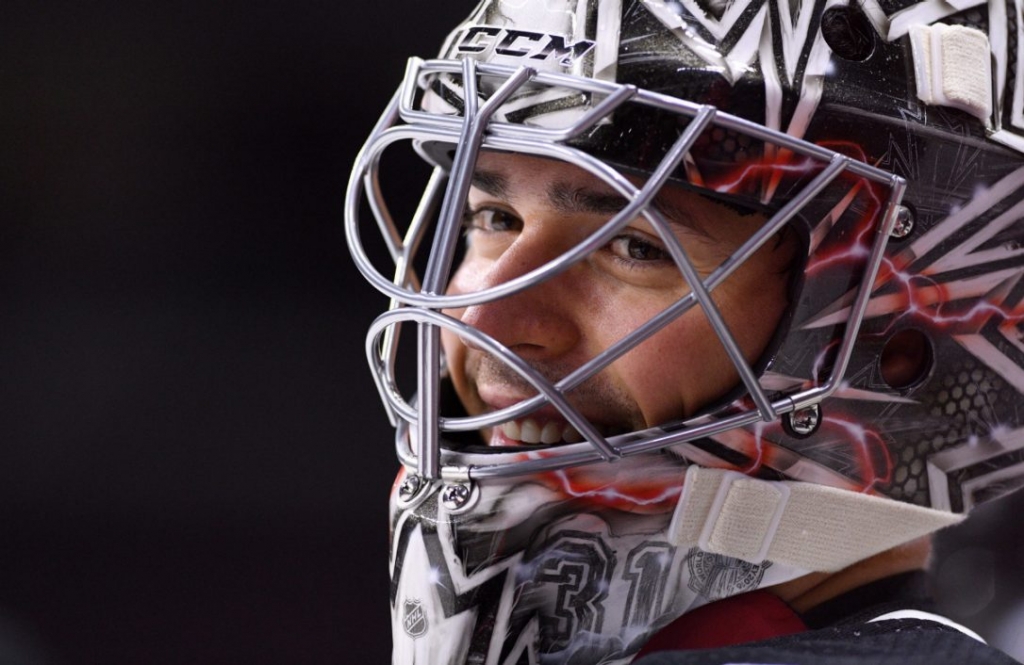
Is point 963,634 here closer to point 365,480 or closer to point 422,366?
point 422,366

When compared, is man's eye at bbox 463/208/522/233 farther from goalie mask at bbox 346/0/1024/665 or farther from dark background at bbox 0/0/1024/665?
dark background at bbox 0/0/1024/665

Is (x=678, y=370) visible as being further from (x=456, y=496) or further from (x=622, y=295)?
(x=456, y=496)

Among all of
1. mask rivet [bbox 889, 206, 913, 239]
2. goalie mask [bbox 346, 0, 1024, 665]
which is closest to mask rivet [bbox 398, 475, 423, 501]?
goalie mask [bbox 346, 0, 1024, 665]

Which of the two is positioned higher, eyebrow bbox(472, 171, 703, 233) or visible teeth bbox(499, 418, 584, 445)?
eyebrow bbox(472, 171, 703, 233)

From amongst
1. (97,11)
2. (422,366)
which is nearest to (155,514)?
(97,11)

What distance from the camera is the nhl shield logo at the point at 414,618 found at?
100cm

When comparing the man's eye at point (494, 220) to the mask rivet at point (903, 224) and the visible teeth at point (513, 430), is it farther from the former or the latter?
the mask rivet at point (903, 224)

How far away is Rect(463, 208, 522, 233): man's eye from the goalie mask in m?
0.10

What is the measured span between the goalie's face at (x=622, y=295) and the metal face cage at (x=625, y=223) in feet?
0.08

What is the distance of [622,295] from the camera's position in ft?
3.32

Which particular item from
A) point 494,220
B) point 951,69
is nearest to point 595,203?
point 494,220

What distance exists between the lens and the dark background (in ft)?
6.63

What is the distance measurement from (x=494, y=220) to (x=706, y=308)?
313 mm

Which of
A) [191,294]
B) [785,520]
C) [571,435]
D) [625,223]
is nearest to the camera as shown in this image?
[625,223]
